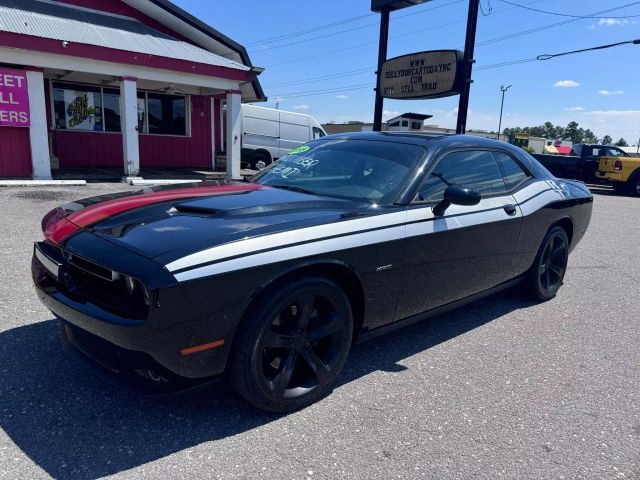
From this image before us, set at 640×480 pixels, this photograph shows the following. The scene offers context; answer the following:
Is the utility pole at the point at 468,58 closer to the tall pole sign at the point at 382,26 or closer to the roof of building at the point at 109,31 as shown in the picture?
the tall pole sign at the point at 382,26

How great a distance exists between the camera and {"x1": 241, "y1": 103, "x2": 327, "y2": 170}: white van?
1733 centimetres

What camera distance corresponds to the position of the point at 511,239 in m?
3.89

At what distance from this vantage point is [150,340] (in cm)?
205

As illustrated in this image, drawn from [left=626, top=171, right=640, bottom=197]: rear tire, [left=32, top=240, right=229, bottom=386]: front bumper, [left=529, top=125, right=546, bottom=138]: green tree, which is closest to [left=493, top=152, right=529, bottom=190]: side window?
[left=32, top=240, right=229, bottom=386]: front bumper

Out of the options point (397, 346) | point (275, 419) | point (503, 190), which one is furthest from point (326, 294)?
point (503, 190)

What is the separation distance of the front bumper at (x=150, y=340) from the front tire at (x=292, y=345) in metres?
0.15

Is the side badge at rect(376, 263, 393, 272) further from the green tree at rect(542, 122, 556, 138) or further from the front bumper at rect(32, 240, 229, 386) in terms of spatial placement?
the green tree at rect(542, 122, 556, 138)

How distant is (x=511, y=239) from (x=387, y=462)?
90.6 inches

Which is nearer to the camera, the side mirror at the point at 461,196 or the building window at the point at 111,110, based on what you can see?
the side mirror at the point at 461,196

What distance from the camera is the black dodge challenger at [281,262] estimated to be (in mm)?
2123

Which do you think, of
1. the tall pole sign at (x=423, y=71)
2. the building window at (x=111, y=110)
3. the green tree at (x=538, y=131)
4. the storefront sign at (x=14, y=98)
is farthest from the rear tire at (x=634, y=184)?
the green tree at (x=538, y=131)

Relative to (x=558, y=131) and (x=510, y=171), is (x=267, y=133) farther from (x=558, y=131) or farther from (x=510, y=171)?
(x=558, y=131)

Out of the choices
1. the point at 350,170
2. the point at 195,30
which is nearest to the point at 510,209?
the point at 350,170

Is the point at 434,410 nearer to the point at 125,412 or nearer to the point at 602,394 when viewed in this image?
the point at 602,394
